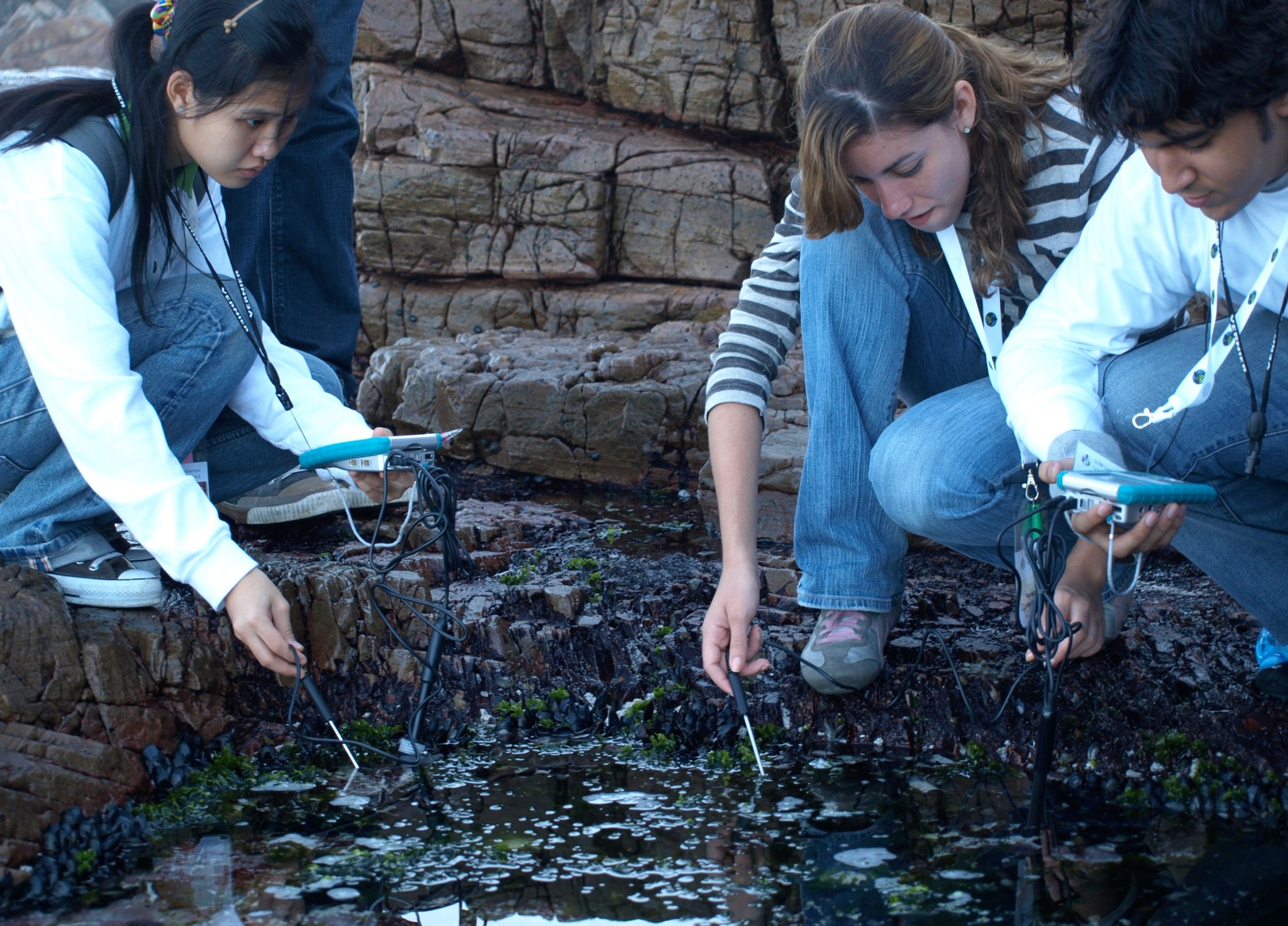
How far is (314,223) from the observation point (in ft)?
11.7

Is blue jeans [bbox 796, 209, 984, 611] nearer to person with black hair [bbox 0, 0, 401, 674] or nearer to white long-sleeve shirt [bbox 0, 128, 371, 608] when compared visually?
person with black hair [bbox 0, 0, 401, 674]

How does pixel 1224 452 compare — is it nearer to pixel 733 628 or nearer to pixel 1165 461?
pixel 1165 461

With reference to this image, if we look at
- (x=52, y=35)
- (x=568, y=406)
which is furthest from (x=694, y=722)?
(x=52, y=35)

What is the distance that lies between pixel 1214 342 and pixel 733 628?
97 cm

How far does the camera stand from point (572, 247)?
24.1 ft

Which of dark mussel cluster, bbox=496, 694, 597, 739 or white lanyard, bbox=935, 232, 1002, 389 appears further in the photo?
dark mussel cluster, bbox=496, 694, 597, 739

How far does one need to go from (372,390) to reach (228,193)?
2.05 m

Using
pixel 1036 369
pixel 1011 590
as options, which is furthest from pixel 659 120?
pixel 1036 369

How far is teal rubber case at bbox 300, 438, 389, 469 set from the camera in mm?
2160

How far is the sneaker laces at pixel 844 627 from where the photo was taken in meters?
2.33

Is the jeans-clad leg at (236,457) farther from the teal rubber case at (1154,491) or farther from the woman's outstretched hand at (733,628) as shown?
the teal rubber case at (1154,491)

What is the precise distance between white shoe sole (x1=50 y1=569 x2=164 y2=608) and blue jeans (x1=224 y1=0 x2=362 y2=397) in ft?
3.92

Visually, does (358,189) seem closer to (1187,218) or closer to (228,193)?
(228,193)

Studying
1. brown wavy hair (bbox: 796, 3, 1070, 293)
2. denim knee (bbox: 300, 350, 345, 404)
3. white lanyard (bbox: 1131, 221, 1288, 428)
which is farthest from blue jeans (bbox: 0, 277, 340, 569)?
white lanyard (bbox: 1131, 221, 1288, 428)
